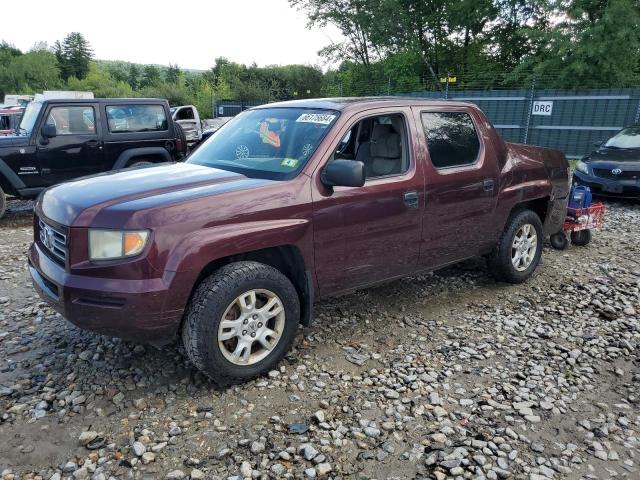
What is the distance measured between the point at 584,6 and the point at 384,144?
1660 cm

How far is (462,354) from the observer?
3732 millimetres

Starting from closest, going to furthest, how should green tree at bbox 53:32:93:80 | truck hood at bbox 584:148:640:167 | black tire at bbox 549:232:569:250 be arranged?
black tire at bbox 549:232:569:250
truck hood at bbox 584:148:640:167
green tree at bbox 53:32:93:80

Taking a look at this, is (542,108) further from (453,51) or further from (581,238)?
(453,51)

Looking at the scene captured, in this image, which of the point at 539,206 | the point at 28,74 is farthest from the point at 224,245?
the point at 28,74

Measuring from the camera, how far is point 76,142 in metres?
8.25

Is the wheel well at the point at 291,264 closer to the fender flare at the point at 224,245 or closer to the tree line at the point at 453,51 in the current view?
the fender flare at the point at 224,245

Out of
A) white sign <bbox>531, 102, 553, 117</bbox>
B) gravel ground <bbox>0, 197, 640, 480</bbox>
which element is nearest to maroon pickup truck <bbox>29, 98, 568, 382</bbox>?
gravel ground <bbox>0, 197, 640, 480</bbox>

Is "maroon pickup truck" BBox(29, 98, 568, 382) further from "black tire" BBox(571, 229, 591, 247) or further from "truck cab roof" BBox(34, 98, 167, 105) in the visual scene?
"truck cab roof" BBox(34, 98, 167, 105)

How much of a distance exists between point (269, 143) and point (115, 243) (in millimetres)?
1452

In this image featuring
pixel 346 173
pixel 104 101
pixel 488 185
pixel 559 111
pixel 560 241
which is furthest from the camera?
pixel 559 111

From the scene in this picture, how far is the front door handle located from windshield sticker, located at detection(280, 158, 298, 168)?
0.95m

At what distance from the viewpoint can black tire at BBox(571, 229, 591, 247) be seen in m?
6.54

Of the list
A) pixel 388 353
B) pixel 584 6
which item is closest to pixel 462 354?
pixel 388 353

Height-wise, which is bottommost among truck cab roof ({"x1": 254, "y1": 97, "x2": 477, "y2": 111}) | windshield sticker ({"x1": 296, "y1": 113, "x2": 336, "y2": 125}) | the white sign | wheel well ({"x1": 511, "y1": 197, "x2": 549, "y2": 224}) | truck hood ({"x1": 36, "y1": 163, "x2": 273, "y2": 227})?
wheel well ({"x1": 511, "y1": 197, "x2": 549, "y2": 224})
